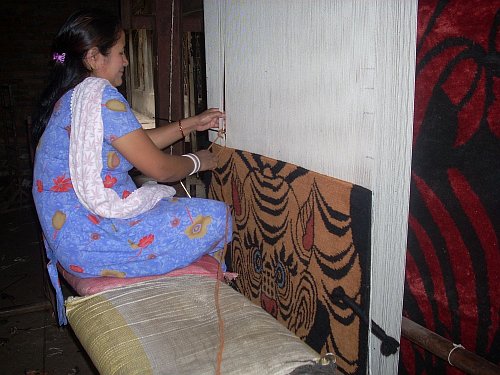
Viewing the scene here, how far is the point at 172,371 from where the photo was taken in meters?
1.10

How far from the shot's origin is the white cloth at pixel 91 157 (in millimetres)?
1500

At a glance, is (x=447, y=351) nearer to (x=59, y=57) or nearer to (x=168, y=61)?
(x=59, y=57)

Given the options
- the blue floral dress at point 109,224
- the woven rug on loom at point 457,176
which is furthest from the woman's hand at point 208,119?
the woven rug on loom at point 457,176

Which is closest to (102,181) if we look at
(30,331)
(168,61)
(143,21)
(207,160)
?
(207,160)

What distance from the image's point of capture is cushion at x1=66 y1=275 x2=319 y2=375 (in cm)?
111

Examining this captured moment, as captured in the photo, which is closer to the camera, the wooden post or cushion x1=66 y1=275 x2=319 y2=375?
cushion x1=66 y1=275 x2=319 y2=375

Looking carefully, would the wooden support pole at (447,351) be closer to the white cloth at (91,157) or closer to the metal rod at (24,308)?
the white cloth at (91,157)

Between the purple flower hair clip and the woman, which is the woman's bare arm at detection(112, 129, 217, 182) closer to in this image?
the woman

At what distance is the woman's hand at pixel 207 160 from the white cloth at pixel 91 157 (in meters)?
0.33

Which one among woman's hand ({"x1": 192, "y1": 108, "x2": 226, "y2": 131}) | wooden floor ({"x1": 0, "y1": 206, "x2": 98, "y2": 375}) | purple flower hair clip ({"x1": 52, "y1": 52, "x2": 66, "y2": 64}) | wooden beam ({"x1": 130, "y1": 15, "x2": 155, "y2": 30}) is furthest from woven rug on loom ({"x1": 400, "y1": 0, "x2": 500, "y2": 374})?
wooden floor ({"x1": 0, "y1": 206, "x2": 98, "y2": 375})

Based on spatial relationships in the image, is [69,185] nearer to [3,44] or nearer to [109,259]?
[109,259]

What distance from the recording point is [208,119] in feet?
5.97

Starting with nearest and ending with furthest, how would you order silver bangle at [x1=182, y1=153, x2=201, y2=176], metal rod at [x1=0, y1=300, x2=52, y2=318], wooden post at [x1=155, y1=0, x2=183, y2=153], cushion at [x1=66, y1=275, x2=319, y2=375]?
cushion at [x1=66, y1=275, x2=319, y2=375] < silver bangle at [x1=182, y1=153, x2=201, y2=176] < wooden post at [x1=155, y1=0, x2=183, y2=153] < metal rod at [x1=0, y1=300, x2=52, y2=318]

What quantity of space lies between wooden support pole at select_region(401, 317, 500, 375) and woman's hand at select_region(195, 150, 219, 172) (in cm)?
98
